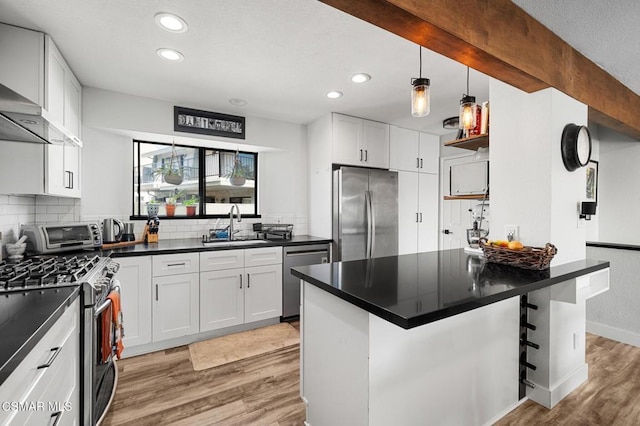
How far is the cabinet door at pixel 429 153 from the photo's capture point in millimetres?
4434

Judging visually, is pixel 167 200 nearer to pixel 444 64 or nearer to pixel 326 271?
pixel 326 271

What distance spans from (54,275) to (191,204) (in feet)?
6.73

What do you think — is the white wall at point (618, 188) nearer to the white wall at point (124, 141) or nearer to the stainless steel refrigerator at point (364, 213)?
the stainless steel refrigerator at point (364, 213)

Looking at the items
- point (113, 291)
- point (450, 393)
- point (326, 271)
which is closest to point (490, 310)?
point (450, 393)

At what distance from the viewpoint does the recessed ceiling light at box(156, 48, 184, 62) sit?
216cm

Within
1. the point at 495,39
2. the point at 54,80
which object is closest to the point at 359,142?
the point at 495,39

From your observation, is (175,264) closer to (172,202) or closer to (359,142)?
(172,202)

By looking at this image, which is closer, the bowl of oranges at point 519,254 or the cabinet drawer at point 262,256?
the bowl of oranges at point 519,254

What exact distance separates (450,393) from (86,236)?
289 cm

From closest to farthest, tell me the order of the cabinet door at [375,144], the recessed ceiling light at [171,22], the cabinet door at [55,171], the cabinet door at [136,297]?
the recessed ceiling light at [171,22], the cabinet door at [55,171], the cabinet door at [136,297], the cabinet door at [375,144]

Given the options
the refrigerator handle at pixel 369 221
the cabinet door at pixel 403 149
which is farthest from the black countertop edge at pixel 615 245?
the refrigerator handle at pixel 369 221

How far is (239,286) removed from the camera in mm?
3059

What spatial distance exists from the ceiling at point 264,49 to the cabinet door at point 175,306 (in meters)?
1.81

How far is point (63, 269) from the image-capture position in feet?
5.56
